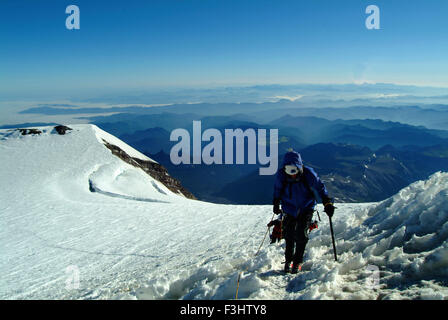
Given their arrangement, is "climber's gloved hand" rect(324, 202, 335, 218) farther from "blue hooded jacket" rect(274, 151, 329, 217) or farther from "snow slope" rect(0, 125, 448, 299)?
"snow slope" rect(0, 125, 448, 299)

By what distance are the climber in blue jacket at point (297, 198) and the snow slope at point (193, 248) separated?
68cm

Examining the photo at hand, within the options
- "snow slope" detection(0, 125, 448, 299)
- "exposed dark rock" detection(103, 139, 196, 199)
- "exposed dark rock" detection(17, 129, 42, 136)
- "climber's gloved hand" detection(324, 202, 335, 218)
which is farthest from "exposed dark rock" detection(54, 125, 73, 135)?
"climber's gloved hand" detection(324, 202, 335, 218)

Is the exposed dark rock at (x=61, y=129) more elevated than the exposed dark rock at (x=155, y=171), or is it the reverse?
the exposed dark rock at (x=61, y=129)

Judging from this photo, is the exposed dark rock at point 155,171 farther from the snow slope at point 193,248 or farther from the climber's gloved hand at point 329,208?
the climber's gloved hand at point 329,208

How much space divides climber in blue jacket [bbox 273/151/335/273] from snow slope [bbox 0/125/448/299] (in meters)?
0.68

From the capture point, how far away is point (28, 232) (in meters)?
14.0

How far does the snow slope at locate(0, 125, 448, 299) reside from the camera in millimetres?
5336

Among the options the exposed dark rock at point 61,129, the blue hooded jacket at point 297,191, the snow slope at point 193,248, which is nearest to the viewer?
the snow slope at point 193,248

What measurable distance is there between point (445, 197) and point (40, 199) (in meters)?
22.0

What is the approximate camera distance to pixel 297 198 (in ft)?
19.6

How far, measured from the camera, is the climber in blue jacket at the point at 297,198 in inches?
229

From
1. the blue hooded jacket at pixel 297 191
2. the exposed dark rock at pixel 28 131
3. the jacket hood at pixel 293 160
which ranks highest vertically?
the exposed dark rock at pixel 28 131

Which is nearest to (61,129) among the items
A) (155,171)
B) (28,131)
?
(28,131)

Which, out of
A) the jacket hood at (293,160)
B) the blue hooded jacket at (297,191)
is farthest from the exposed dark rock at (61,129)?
the jacket hood at (293,160)
